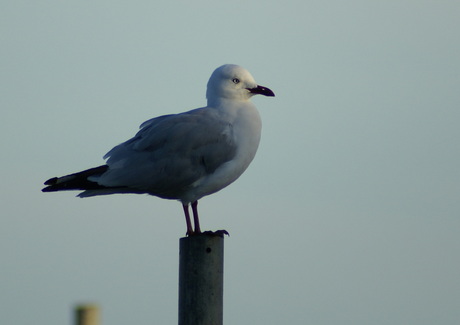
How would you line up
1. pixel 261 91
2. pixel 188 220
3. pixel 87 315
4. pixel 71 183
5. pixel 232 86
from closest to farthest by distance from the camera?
pixel 87 315, pixel 71 183, pixel 188 220, pixel 232 86, pixel 261 91

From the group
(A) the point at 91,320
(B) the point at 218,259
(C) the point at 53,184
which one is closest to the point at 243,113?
(C) the point at 53,184

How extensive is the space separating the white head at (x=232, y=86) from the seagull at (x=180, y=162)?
523 mm

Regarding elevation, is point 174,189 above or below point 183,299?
above

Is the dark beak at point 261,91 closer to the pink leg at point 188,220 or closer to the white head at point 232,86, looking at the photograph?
the white head at point 232,86

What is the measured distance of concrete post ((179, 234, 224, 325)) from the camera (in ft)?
20.2

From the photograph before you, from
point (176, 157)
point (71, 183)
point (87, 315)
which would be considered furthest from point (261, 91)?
point (87, 315)

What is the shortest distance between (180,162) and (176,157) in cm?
7

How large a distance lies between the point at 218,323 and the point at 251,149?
2.80 meters

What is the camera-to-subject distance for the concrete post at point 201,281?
6160mm

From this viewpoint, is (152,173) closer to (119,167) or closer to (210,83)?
(119,167)

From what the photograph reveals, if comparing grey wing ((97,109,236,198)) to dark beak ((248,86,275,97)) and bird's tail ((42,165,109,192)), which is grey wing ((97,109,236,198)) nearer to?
bird's tail ((42,165,109,192))

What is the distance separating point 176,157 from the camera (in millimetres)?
8492

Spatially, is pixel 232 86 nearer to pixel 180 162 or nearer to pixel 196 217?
pixel 180 162

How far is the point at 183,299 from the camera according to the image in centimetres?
626
